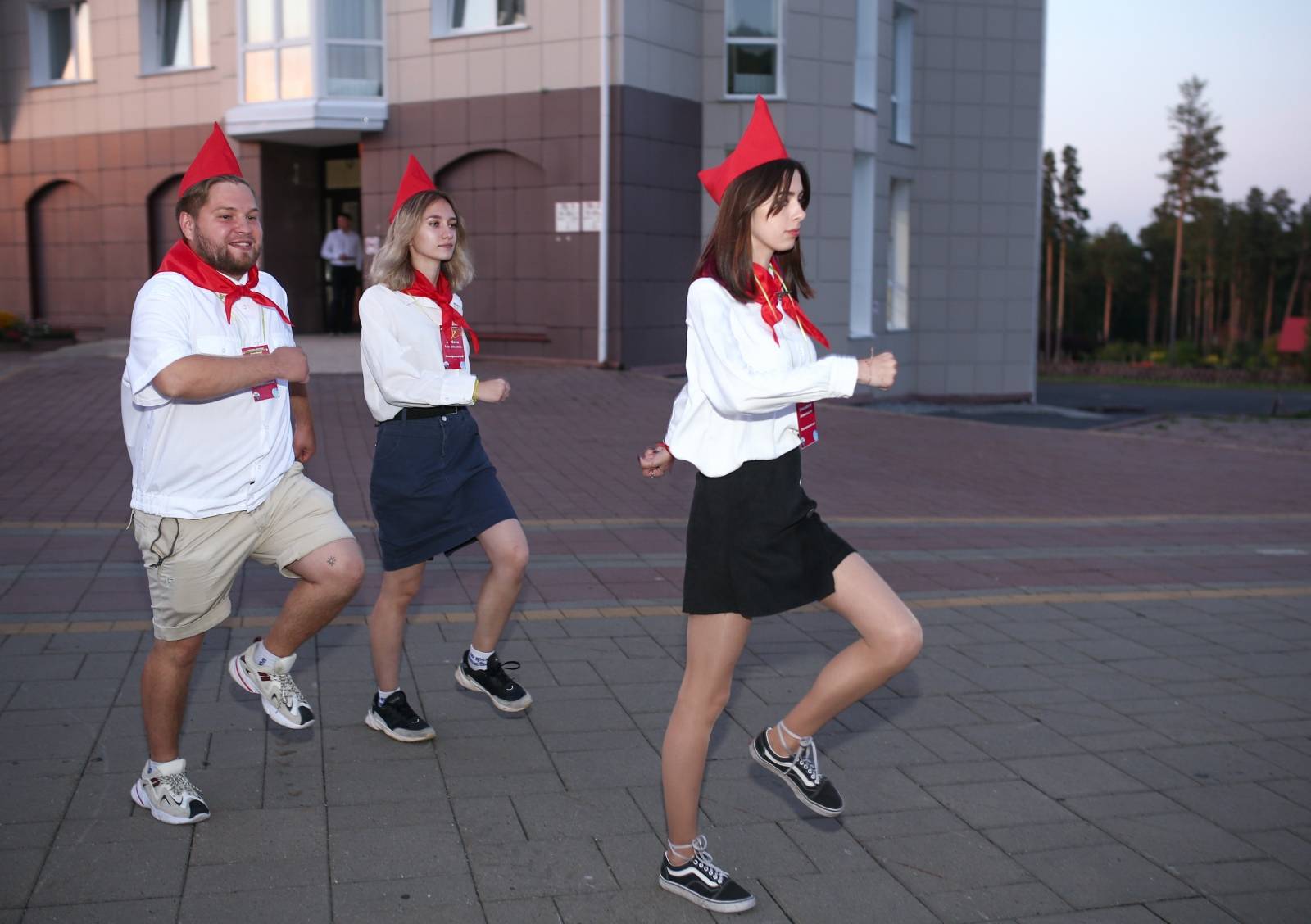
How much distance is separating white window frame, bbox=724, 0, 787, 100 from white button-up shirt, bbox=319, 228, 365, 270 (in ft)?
20.1

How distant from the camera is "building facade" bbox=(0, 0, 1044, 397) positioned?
17.9 m

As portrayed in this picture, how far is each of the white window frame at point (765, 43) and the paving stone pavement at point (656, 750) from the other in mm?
11406

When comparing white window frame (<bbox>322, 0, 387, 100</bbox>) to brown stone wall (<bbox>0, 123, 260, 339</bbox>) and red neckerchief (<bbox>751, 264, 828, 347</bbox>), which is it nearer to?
brown stone wall (<bbox>0, 123, 260, 339</bbox>)

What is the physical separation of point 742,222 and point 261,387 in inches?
60.1

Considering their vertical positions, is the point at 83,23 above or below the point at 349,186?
above

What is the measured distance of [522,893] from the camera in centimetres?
344

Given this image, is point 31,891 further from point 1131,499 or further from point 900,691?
point 1131,499

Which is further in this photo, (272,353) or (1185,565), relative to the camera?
(1185,565)

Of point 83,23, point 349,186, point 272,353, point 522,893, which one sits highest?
point 83,23

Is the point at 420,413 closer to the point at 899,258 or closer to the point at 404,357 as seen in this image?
the point at 404,357

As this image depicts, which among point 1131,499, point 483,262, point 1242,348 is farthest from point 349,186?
point 1242,348

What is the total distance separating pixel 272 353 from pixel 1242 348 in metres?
69.4

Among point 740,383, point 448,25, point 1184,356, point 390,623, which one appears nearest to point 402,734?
point 390,623

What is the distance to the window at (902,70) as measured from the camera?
2209 cm
